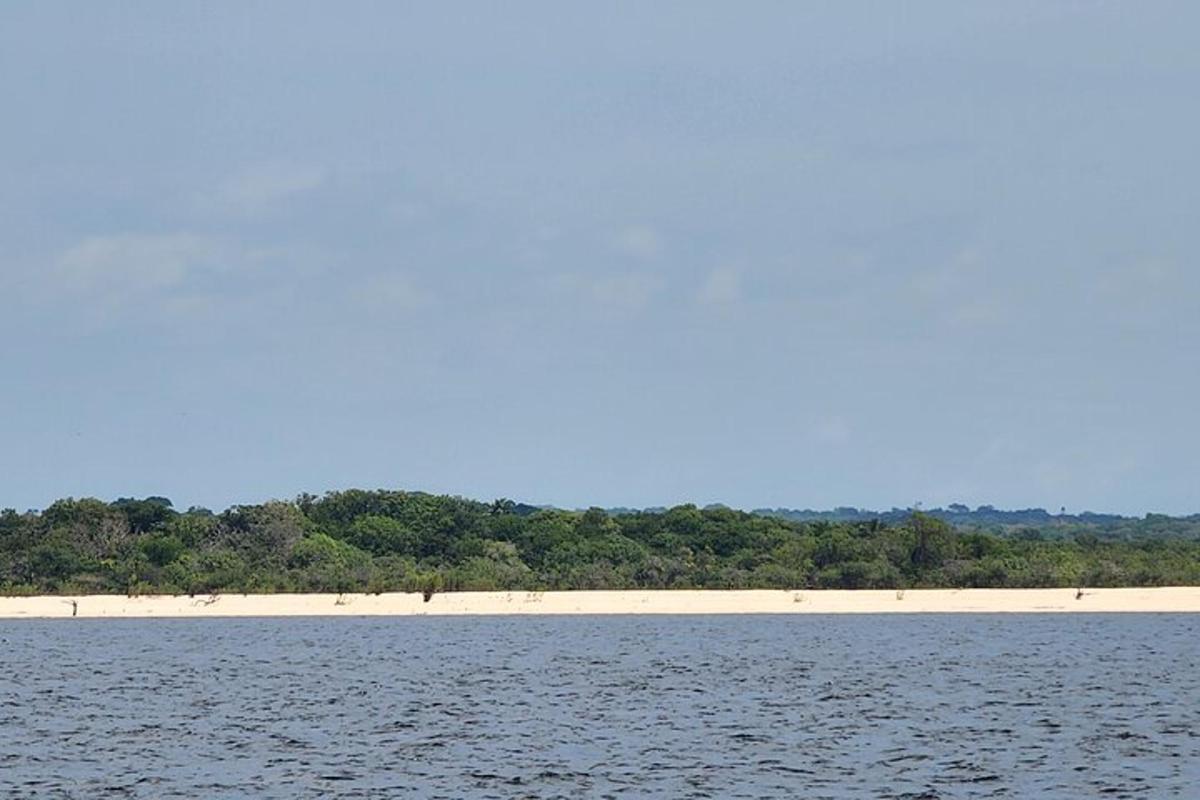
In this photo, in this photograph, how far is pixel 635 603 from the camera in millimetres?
101750

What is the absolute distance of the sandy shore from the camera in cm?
9862

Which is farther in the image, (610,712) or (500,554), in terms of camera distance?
(500,554)

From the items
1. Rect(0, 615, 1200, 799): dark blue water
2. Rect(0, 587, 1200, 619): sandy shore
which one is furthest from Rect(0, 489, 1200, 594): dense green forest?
Rect(0, 615, 1200, 799): dark blue water

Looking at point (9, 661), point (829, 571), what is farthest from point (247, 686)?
point (829, 571)

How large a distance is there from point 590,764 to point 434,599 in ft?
203

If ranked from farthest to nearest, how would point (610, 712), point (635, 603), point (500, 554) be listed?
point (500, 554) → point (635, 603) → point (610, 712)

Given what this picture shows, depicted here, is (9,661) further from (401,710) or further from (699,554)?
(699,554)

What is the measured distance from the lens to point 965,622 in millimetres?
91250

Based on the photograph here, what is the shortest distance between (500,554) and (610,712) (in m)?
60.0

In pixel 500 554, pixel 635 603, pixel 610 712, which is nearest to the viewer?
pixel 610 712

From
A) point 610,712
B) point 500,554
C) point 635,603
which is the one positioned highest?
point 500,554

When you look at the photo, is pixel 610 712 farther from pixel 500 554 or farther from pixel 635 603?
pixel 500 554

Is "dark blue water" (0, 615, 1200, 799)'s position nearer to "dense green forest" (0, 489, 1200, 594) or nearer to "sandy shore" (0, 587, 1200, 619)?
"sandy shore" (0, 587, 1200, 619)

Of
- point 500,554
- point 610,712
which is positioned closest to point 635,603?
point 500,554
